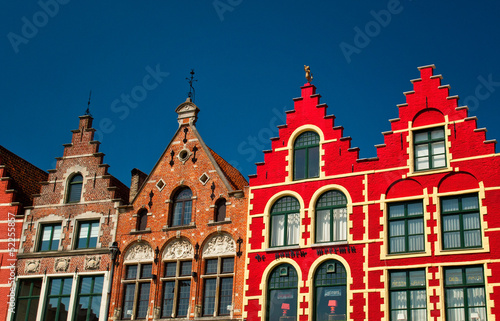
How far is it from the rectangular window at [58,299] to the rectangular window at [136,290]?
2.54 metres

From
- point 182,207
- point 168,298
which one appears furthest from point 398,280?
point 182,207

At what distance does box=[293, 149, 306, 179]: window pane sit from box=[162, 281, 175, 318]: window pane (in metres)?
6.25

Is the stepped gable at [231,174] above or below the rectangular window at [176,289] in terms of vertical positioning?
above

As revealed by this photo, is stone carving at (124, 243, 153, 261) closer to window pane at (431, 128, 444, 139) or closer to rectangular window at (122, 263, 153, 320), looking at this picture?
rectangular window at (122, 263, 153, 320)

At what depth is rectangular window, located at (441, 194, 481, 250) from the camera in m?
23.0

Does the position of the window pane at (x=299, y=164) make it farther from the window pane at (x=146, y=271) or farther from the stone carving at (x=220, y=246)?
the window pane at (x=146, y=271)

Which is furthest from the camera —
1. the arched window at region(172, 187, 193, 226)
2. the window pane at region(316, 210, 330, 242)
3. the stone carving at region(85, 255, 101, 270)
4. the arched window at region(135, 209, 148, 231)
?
the arched window at region(135, 209, 148, 231)

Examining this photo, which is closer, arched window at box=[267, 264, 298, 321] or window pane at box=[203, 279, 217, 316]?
arched window at box=[267, 264, 298, 321]

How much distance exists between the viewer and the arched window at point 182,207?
28.4 meters

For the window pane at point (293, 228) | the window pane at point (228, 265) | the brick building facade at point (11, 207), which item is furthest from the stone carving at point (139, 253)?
the window pane at point (293, 228)

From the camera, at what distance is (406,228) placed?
24094 mm

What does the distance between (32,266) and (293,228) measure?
37.0 ft

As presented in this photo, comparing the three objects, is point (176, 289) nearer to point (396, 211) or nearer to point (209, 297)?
point (209, 297)

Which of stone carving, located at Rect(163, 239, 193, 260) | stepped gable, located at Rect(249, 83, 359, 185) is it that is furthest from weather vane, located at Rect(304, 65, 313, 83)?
stone carving, located at Rect(163, 239, 193, 260)
